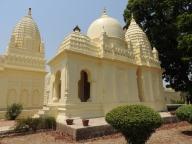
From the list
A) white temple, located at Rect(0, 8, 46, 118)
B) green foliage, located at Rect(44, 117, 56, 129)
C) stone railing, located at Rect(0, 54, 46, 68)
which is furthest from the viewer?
stone railing, located at Rect(0, 54, 46, 68)

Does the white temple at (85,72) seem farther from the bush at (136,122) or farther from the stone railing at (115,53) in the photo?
the bush at (136,122)

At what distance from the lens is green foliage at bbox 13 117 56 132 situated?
9.15 metres

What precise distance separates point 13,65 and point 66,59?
9059 mm

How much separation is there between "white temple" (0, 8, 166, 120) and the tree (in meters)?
3.70

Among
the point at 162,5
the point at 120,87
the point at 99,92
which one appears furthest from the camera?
the point at 162,5

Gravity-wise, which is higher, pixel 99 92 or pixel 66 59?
pixel 66 59

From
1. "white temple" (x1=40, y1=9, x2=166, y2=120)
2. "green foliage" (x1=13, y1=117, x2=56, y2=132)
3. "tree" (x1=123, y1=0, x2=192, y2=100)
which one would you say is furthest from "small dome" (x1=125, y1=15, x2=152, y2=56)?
"green foliage" (x1=13, y1=117, x2=56, y2=132)

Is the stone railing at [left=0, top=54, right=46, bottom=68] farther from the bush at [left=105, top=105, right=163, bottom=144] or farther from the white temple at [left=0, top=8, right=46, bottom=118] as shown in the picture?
the bush at [left=105, top=105, right=163, bottom=144]

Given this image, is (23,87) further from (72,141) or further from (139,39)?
(139,39)

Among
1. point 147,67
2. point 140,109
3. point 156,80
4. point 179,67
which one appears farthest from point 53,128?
point 179,67

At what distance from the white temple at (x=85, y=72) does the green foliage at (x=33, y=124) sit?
3.54 feet

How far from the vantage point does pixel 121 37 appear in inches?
682

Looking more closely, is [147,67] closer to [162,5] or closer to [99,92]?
[99,92]

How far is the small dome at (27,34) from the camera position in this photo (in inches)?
789
